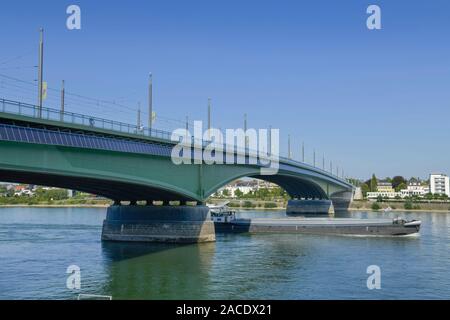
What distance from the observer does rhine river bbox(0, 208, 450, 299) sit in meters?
28.7

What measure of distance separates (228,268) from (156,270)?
16.6 feet

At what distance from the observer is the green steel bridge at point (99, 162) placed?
29156 millimetres

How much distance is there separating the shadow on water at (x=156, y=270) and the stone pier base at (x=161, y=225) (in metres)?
1.22

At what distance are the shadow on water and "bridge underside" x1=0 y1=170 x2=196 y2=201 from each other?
4.67m

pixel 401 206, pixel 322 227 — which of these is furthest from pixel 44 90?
pixel 401 206

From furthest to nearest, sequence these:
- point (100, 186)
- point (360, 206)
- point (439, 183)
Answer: point (439, 183), point (360, 206), point (100, 186)

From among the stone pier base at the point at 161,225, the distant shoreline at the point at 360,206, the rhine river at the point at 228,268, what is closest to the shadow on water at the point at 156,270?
the rhine river at the point at 228,268

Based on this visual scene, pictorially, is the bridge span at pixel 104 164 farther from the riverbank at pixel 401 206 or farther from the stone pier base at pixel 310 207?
the riverbank at pixel 401 206

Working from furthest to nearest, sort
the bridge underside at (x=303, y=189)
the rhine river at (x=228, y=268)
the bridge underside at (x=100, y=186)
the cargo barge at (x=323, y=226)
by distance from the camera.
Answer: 1. the bridge underside at (x=303, y=189)
2. the cargo barge at (x=323, y=226)
3. the bridge underside at (x=100, y=186)
4. the rhine river at (x=228, y=268)

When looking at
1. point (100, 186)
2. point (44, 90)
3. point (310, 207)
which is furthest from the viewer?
point (310, 207)

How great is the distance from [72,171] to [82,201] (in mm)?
132134

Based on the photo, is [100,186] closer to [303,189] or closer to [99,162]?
[99,162]

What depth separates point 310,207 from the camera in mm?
112062

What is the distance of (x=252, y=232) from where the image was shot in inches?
2707
